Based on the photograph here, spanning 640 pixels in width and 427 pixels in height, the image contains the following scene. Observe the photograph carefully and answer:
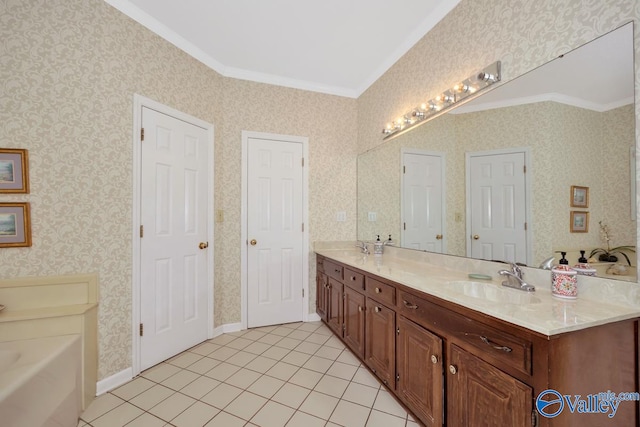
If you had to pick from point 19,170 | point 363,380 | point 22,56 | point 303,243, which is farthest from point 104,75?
point 363,380

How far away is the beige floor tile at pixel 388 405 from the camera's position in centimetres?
160

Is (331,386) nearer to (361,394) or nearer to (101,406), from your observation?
(361,394)

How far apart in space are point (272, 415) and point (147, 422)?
717 millimetres

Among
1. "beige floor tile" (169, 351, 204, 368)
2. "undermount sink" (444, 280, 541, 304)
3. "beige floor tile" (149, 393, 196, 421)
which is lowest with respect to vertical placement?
"beige floor tile" (169, 351, 204, 368)

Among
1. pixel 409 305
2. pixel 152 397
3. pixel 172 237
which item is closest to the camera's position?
pixel 409 305

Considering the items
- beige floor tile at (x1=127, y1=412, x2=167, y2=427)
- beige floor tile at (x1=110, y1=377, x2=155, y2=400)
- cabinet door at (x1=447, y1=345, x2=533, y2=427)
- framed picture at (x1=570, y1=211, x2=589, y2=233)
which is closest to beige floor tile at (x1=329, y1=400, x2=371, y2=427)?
cabinet door at (x1=447, y1=345, x2=533, y2=427)

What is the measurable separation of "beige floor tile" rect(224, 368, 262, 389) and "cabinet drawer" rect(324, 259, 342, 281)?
101 centimetres

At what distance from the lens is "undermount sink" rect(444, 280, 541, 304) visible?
1.29 m

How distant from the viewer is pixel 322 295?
2855mm

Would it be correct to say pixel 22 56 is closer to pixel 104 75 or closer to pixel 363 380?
pixel 104 75

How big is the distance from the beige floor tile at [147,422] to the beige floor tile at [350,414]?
0.99 metres

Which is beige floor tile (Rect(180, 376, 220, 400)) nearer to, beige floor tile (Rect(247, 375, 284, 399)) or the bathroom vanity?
beige floor tile (Rect(247, 375, 284, 399))

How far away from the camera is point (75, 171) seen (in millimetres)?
1731

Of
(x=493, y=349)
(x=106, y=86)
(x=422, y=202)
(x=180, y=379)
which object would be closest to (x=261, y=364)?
(x=180, y=379)
